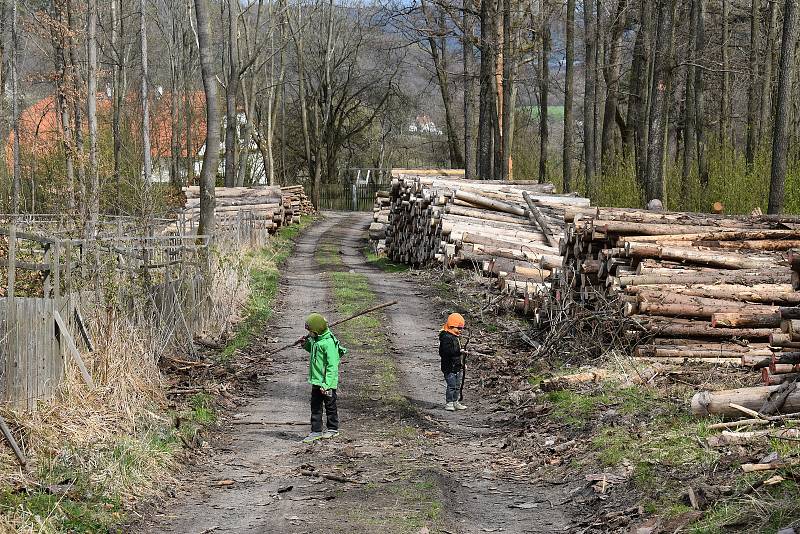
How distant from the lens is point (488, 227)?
23.2 metres

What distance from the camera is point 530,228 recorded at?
927 inches

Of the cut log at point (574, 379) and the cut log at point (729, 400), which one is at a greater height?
the cut log at point (729, 400)

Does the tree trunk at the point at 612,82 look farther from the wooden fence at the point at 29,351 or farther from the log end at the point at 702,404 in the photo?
the wooden fence at the point at 29,351

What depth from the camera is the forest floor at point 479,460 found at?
7.42m

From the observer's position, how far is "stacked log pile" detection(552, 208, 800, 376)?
40.8ft

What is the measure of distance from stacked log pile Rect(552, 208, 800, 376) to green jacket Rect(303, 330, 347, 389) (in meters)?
4.07

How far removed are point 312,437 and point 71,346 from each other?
2.64 meters

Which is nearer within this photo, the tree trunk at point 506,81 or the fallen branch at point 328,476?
the fallen branch at point 328,476

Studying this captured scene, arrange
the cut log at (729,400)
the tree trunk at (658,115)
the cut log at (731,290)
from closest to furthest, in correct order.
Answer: the cut log at (729,400), the cut log at (731,290), the tree trunk at (658,115)

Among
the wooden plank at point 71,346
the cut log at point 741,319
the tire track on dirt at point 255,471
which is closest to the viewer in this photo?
the tire track on dirt at point 255,471

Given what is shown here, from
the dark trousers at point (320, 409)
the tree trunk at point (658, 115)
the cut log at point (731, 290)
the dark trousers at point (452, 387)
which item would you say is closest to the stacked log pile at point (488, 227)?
the tree trunk at point (658, 115)

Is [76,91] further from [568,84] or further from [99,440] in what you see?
[99,440]

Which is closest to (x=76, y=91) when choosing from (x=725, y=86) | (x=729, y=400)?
(x=725, y=86)

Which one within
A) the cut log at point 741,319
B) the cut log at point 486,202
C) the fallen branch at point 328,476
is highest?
the cut log at point 486,202
